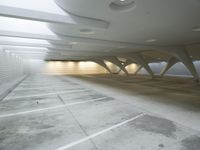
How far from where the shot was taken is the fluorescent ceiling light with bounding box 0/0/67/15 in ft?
13.8

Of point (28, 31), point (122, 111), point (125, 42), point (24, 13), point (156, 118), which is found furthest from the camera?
point (125, 42)

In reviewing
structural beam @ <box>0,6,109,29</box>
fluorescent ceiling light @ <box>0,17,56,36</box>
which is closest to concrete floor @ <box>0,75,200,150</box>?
structural beam @ <box>0,6,109,29</box>

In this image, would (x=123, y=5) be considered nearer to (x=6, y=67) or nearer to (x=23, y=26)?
(x=23, y=26)

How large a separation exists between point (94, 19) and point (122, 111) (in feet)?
9.93

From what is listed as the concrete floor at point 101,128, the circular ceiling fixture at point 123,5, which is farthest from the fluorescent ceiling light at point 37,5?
the concrete floor at point 101,128

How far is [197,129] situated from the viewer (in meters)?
3.22

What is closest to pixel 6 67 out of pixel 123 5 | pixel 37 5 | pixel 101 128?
pixel 37 5

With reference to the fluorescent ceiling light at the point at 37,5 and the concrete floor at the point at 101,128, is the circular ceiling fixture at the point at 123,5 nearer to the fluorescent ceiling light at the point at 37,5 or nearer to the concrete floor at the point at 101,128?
the fluorescent ceiling light at the point at 37,5

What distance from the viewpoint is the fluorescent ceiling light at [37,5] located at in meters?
4.22

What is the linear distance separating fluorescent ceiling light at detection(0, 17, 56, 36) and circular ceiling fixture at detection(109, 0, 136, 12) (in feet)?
14.8

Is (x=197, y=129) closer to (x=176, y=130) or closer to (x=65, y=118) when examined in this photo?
(x=176, y=130)

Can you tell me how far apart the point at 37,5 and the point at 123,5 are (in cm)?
241

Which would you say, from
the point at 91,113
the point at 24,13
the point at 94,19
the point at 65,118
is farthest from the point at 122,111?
the point at 24,13

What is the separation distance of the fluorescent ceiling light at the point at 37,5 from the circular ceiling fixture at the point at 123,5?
5.08 ft
